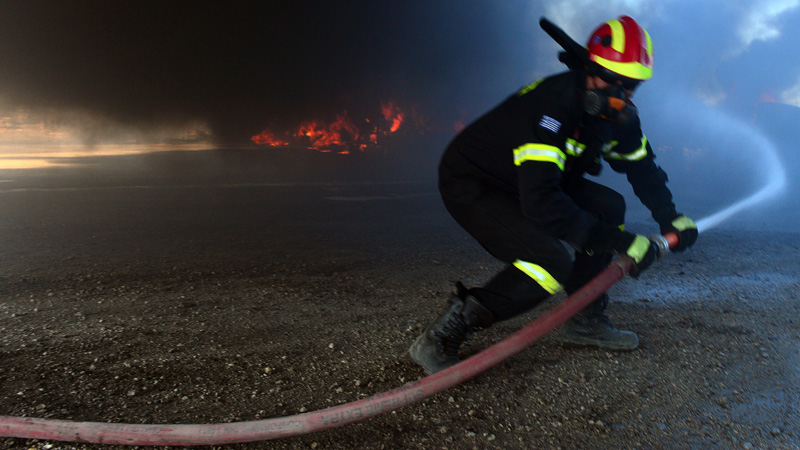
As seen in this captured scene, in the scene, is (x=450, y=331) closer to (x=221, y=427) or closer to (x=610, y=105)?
(x=221, y=427)

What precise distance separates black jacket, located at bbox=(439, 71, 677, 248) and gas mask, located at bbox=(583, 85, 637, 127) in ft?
0.13

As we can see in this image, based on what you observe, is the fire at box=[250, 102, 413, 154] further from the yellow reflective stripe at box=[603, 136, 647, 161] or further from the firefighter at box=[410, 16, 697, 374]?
the firefighter at box=[410, 16, 697, 374]

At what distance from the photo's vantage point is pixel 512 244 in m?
2.32

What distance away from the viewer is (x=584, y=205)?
2.60 metres

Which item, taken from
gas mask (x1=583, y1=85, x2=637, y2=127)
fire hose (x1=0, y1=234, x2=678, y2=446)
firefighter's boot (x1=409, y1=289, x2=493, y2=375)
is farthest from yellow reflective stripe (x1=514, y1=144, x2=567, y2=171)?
fire hose (x1=0, y1=234, x2=678, y2=446)

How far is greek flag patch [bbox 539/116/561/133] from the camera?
2.07m

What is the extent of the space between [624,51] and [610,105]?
0.26 meters

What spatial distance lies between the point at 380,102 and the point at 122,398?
1846cm

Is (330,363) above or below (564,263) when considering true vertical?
below

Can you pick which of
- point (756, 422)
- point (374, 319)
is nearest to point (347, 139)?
point (374, 319)

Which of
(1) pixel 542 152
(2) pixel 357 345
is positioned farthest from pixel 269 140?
(1) pixel 542 152

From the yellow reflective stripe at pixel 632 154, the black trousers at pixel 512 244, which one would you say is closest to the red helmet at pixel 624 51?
the yellow reflective stripe at pixel 632 154

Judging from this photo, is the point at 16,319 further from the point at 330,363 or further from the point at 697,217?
the point at 697,217

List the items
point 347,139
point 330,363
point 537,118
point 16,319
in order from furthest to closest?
1. point 347,139
2. point 16,319
3. point 330,363
4. point 537,118
